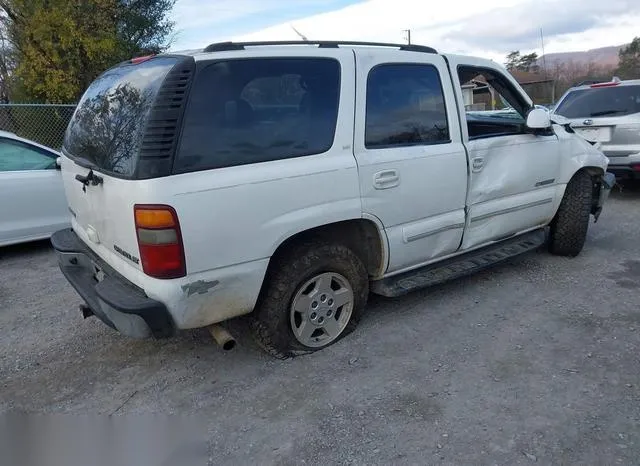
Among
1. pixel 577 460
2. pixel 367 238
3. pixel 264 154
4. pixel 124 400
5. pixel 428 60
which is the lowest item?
pixel 577 460

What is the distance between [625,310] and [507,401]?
1.68 m

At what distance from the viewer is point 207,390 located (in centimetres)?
311

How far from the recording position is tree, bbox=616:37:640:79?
34594 millimetres

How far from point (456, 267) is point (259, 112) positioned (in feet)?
6.70

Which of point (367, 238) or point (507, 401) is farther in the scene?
point (367, 238)

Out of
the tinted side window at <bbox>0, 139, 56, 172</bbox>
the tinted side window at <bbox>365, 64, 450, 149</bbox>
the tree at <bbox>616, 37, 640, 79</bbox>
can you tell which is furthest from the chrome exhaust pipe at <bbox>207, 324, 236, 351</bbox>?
the tree at <bbox>616, 37, 640, 79</bbox>

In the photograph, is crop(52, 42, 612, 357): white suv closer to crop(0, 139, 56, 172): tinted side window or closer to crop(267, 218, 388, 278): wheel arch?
crop(267, 218, 388, 278): wheel arch

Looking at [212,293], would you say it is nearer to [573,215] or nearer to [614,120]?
[573,215]

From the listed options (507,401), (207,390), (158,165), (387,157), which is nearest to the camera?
(158,165)

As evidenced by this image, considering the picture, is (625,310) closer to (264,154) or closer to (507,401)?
(507,401)

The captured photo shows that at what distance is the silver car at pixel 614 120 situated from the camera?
7.10 meters

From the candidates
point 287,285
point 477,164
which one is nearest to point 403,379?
point 287,285

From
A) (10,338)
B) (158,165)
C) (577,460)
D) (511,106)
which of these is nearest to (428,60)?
(511,106)

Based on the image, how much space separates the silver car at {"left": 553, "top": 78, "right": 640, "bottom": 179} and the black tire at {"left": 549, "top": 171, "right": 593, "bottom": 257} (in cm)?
230
